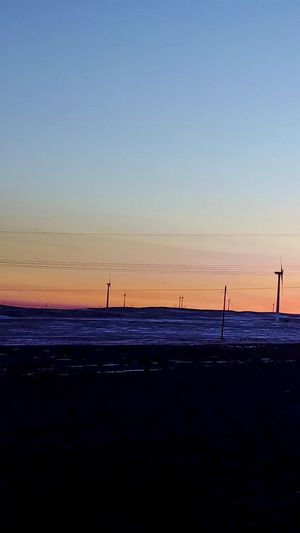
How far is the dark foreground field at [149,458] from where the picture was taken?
7457 millimetres

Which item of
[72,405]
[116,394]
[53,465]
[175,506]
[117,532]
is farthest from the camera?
[116,394]

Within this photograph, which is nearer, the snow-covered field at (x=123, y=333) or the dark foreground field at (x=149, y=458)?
the dark foreground field at (x=149, y=458)

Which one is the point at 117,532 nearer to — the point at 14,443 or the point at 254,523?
the point at 254,523

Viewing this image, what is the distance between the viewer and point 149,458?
10.7 metres

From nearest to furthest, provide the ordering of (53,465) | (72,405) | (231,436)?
(53,465) < (231,436) < (72,405)

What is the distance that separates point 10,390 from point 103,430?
767 cm

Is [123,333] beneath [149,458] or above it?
beneath

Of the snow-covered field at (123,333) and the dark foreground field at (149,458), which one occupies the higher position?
the dark foreground field at (149,458)

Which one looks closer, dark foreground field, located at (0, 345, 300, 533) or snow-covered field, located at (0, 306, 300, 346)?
dark foreground field, located at (0, 345, 300, 533)

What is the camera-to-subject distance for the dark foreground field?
294 inches

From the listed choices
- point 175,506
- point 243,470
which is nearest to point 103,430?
point 243,470

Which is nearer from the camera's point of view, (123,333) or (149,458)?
(149,458)

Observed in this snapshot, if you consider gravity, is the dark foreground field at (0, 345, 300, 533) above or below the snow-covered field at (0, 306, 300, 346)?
above

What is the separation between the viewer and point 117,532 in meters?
6.77
